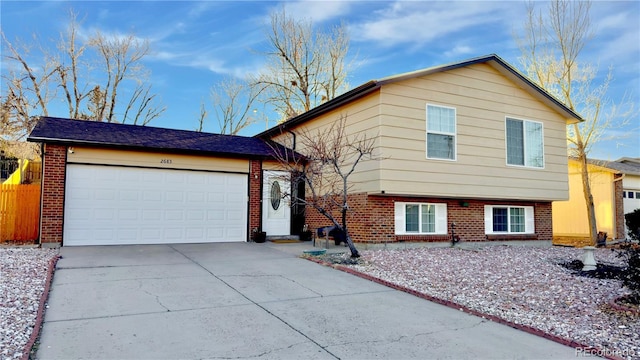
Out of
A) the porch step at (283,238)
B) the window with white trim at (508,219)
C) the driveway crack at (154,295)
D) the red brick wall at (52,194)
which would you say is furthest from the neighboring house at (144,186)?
the window with white trim at (508,219)

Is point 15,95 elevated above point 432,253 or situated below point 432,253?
above

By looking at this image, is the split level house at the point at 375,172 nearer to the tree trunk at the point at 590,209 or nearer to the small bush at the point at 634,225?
the tree trunk at the point at 590,209

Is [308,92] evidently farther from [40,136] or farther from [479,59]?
[40,136]

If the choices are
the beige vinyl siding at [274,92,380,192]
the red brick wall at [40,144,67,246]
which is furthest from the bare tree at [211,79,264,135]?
the red brick wall at [40,144,67,246]

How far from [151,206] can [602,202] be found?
1916cm

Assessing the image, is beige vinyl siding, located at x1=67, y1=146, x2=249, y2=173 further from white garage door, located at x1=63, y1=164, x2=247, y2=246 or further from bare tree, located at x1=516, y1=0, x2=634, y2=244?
bare tree, located at x1=516, y1=0, x2=634, y2=244

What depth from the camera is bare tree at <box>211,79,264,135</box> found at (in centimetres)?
2950

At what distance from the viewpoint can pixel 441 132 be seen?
11664 millimetres

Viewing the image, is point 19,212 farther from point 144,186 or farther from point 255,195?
point 255,195

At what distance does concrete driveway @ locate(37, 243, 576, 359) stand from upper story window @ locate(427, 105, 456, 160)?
209 inches

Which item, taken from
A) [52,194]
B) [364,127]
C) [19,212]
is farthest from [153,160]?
[364,127]

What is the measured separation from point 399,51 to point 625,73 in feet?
26.6

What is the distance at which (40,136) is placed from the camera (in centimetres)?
1023

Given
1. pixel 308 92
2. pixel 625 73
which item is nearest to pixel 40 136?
pixel 308 92
